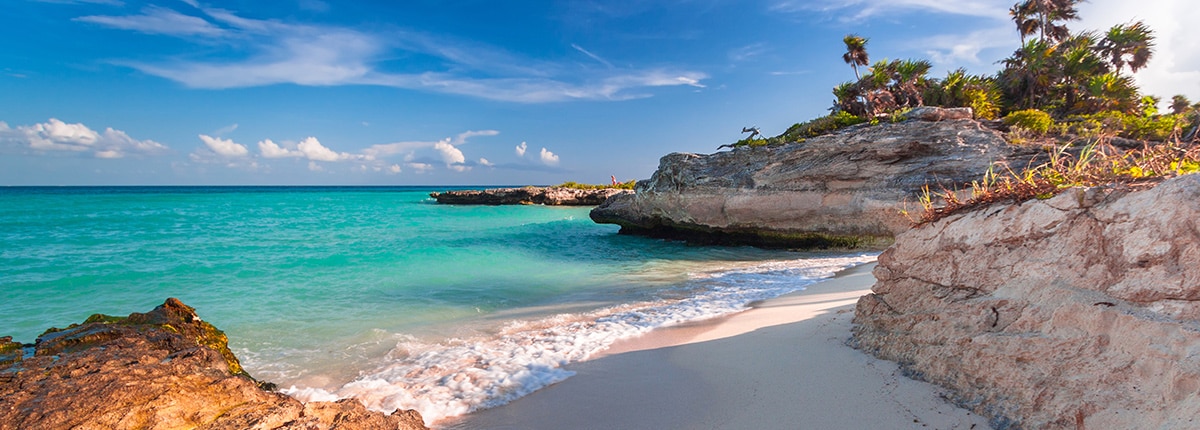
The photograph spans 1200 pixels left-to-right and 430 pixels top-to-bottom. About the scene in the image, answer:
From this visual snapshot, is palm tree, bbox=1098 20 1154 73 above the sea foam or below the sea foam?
above

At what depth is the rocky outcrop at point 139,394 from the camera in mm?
2328

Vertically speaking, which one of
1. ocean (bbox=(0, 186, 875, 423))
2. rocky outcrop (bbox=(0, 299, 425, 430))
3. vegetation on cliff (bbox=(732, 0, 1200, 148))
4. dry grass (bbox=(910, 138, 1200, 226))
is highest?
vegetation on cliff (bbox=(732, 0, 1200, 148))

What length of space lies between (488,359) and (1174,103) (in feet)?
120

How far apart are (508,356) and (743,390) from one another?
279 centimetres

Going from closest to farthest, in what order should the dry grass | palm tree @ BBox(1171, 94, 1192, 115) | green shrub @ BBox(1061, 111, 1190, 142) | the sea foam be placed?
the dry grass → the sea foam → green shrub @ BBox(1061, 111, 1190, 142) → palm tree @ BBox(1171, 94, 1192, 115)

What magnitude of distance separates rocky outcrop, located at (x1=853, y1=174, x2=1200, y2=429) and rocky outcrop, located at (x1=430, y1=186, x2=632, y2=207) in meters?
39.5

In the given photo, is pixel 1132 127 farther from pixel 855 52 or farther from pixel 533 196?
pixel 533 196

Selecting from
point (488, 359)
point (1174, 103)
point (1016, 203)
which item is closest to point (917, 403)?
point (1016, 203)

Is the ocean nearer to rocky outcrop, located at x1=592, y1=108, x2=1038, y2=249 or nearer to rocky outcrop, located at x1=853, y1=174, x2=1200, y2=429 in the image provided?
rocky outcrop, located at x1=592, y1=108, x2=1038, y2=249

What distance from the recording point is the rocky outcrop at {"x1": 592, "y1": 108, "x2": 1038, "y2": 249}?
12.9 m

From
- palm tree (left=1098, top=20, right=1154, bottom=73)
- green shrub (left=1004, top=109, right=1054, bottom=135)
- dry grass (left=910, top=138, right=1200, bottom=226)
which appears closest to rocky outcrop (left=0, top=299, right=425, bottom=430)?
dry grass (left=910, top=138, right=1200, bottom=226)

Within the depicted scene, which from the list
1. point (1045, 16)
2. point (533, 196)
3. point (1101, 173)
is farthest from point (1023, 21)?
point (533, 196)

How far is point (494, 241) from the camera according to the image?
1839 centimetres

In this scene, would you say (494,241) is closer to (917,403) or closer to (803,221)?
(803,221)
